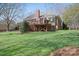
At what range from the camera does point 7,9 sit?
1742 millimetres

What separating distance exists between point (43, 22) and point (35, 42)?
0.18 m

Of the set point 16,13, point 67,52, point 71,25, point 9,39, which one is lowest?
point 67,52

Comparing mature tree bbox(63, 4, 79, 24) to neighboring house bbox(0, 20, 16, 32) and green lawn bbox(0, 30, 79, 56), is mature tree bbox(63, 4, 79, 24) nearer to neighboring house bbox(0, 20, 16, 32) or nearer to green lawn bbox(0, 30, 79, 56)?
green lawn bbox(0, 30, 79, 56)

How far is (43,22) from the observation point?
1747 millimetres

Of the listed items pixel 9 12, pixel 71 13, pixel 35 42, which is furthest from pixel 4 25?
pixel 71 13

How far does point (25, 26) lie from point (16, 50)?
21 cm

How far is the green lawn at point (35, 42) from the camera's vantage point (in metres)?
1.69

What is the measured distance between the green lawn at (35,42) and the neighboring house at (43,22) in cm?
4

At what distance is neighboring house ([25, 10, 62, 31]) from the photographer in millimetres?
1734

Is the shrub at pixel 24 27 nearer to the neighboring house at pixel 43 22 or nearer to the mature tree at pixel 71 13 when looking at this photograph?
the neighboring house at pixel 43 22

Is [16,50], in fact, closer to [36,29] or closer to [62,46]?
[36,29]

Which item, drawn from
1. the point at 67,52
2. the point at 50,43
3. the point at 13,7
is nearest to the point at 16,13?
the point at 13,7

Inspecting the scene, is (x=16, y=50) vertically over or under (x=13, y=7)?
under

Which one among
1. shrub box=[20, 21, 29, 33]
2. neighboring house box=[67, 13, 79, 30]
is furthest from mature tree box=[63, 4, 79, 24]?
shrub box=[20, 21, 29, 33]
